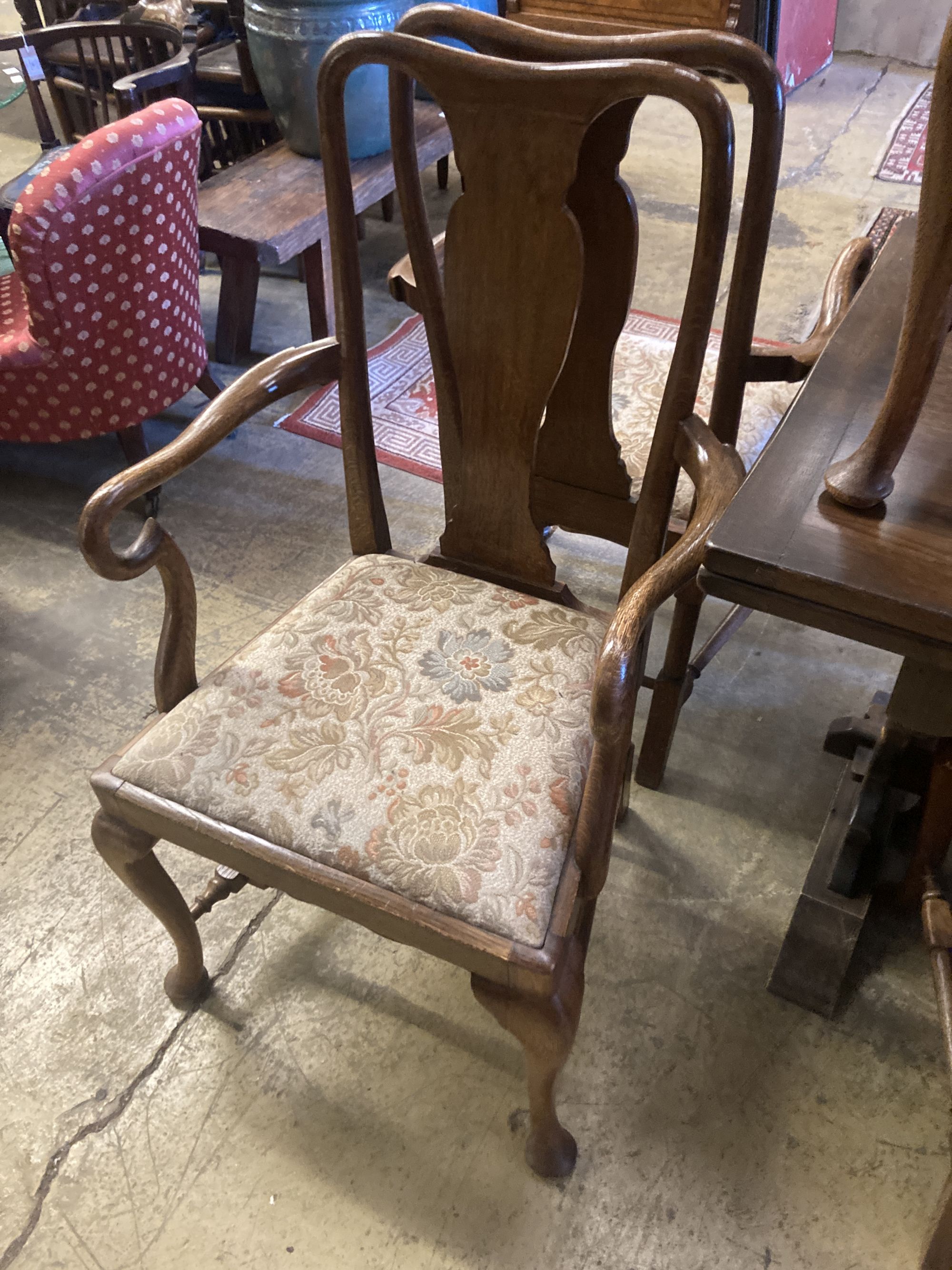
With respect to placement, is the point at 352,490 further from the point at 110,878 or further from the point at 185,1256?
the point at 185,1256

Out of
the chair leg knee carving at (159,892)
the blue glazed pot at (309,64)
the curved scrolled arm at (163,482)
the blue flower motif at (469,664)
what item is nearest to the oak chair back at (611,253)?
the blue flower motif at (469,664)

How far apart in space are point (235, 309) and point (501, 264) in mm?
1826

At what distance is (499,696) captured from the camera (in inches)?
42.9

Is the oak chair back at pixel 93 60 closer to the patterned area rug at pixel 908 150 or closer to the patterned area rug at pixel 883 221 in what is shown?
the patterned area rug at pixel 883 221

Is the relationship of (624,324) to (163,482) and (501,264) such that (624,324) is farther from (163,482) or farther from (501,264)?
(163,482)

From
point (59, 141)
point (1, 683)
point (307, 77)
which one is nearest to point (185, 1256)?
point (1, 683)

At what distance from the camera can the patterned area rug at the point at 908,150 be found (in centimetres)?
368

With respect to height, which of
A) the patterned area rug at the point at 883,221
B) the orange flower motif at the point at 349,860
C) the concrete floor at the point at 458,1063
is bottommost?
the concrete floor at the point at 458,1063

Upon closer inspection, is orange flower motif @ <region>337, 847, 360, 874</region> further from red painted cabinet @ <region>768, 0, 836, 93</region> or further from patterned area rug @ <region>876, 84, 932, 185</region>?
red painted cabinet @ <region>768, 0, 836, 93</region>

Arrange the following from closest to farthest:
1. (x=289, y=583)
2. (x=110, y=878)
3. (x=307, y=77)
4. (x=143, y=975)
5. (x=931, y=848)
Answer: (x=931, y=848), (x=143, y=975), (x=110, y=878), (x=289, y=583), (x=307, y=77)

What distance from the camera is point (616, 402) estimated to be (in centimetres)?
154

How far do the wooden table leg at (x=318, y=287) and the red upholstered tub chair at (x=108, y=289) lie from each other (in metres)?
0.38

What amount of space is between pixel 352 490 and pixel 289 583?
0.79m

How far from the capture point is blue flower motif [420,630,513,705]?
1.10 metres
